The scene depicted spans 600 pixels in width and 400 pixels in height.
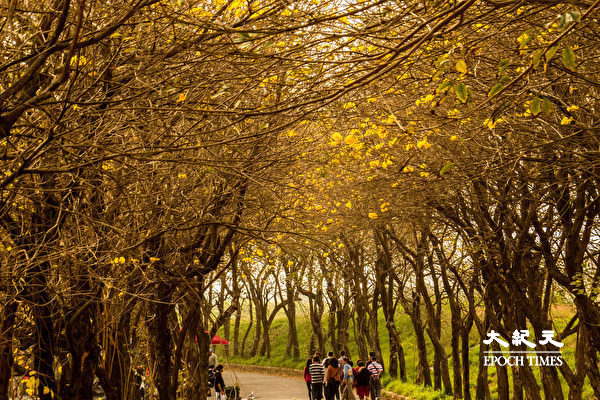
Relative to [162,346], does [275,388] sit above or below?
below

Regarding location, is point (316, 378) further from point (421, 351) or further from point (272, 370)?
point (272, 370)

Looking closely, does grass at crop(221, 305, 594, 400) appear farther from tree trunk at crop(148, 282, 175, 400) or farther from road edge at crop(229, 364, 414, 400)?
tree trunk at crop(148, 282, 175, 400)

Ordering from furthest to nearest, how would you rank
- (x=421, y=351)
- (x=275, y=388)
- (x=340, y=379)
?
(x=275, y=388)
(x=421, y=351)
(x=340, y=379)

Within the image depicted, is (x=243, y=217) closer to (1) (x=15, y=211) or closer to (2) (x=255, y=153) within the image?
(2) (x=255, y=153)

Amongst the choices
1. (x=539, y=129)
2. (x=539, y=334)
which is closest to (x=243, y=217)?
(x=539, y=129)

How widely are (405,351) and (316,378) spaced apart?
52.6 feet

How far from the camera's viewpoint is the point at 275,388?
1076 inches

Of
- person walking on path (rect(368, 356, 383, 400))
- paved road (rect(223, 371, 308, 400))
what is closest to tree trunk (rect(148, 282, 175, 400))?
person walking on path (rect(368, 356, 383, 400))

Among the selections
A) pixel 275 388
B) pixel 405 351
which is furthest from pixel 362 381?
pixel 405 351

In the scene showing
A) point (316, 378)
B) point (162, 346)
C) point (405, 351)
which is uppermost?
point (162, 346)

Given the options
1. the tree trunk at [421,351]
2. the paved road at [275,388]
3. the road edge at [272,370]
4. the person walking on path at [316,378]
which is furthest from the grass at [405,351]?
the paved road at [275,388]

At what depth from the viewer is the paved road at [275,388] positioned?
23438 mm

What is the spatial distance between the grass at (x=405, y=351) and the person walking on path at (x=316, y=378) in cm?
290

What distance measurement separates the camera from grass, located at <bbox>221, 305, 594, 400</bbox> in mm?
20769
